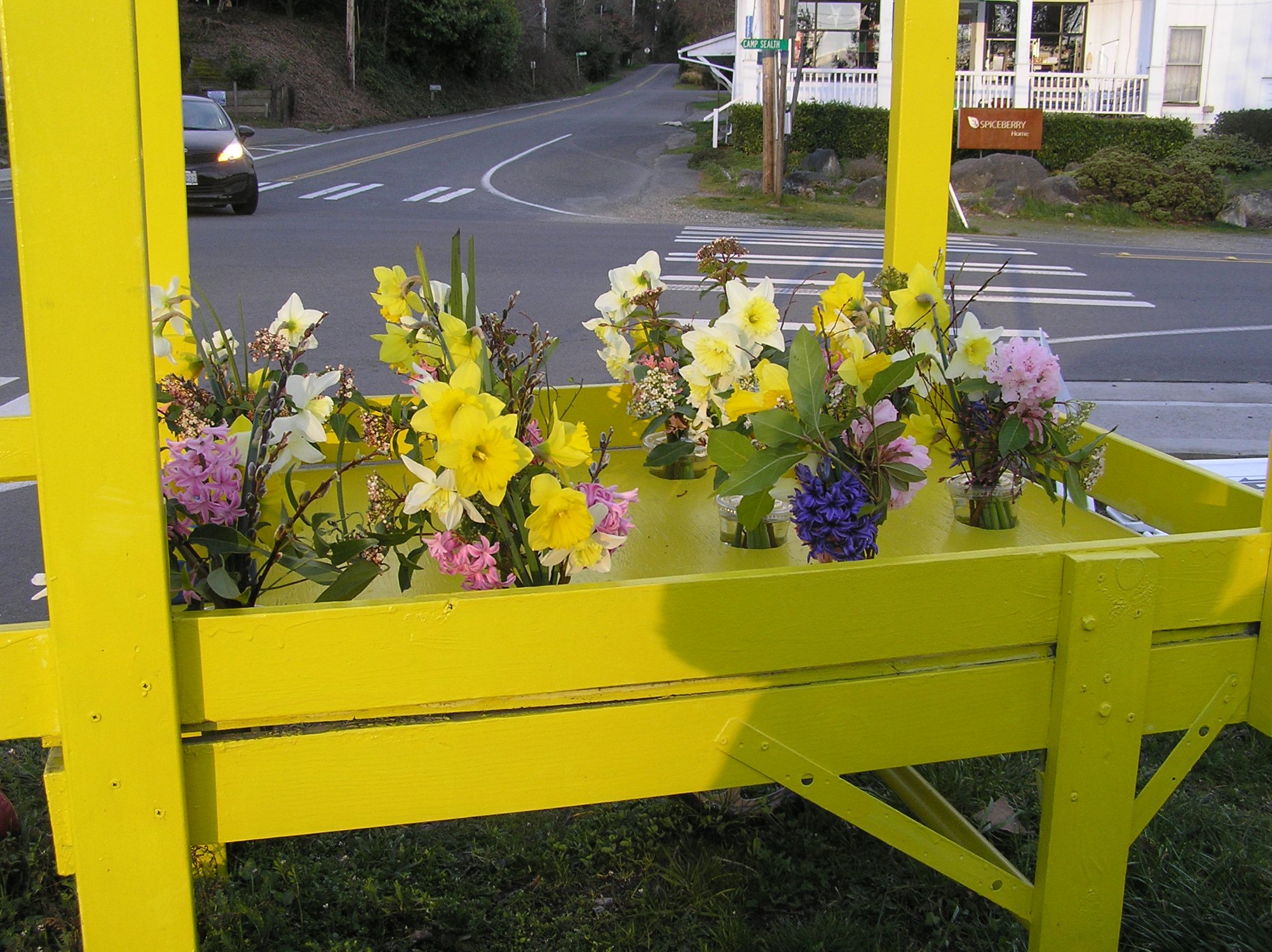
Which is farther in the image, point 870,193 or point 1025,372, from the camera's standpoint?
point 870,193

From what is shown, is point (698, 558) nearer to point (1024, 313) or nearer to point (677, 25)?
point (1024, 313)

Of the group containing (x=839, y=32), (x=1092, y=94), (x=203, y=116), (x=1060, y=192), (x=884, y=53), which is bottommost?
(x=1060, y=192)

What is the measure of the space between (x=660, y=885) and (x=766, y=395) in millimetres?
1141

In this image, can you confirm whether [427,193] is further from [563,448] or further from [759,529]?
[563,448]

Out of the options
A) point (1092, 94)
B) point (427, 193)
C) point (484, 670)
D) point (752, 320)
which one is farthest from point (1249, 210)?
point (484, 670)

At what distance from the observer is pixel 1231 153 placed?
62.4 feet

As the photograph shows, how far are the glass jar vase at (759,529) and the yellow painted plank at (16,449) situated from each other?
1.35 m

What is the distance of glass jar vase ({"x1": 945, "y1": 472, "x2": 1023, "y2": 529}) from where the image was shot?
84.0 inches

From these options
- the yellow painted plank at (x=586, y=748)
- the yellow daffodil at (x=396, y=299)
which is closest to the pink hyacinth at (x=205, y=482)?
the yellow painted plank at (x=586, y=748)

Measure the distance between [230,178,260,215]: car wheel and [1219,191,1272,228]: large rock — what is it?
14.0m

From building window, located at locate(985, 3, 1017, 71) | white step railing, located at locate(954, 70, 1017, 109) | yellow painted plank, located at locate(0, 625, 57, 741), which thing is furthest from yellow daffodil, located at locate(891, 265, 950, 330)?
building window, located at locate(985, 3, 1017, 71)

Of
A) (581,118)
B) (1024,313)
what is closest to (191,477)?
(1024,313)

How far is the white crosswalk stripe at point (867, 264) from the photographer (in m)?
10.1

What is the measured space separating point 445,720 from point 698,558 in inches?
28.1
